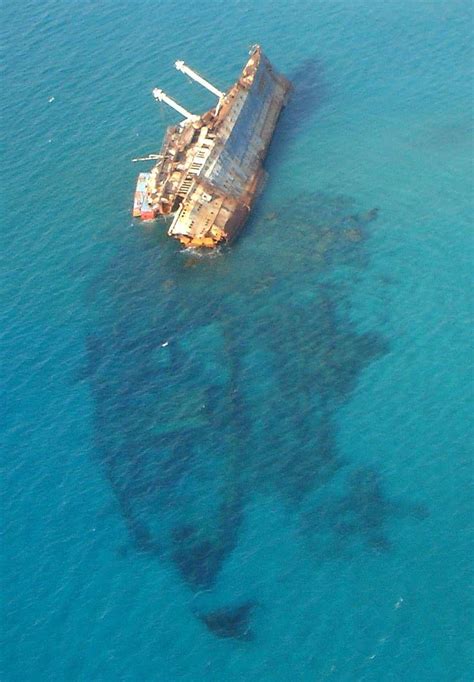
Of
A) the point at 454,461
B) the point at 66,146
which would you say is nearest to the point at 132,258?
the point at 66,146

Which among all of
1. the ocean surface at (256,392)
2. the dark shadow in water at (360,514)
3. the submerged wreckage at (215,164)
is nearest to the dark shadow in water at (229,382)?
the dark shadow in water at (360,514)

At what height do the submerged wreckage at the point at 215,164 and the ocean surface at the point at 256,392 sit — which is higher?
the submerged wreckage at the point at 215,164

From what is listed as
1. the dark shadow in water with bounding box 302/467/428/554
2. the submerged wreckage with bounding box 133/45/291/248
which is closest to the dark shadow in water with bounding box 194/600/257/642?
the dark shadow in water with bounding box 302/467/428/554

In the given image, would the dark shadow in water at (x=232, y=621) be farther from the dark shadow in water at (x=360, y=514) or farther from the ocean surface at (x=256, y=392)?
the dark shadow in water at (x=360, y=514)

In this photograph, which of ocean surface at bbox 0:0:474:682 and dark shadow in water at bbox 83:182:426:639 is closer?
ocean surface at bbox 0:0:474:682

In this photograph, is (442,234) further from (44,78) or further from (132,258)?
(44,78)

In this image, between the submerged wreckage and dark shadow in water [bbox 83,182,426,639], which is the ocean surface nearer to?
dark shadow in water [bbox 83,182,426,639]
